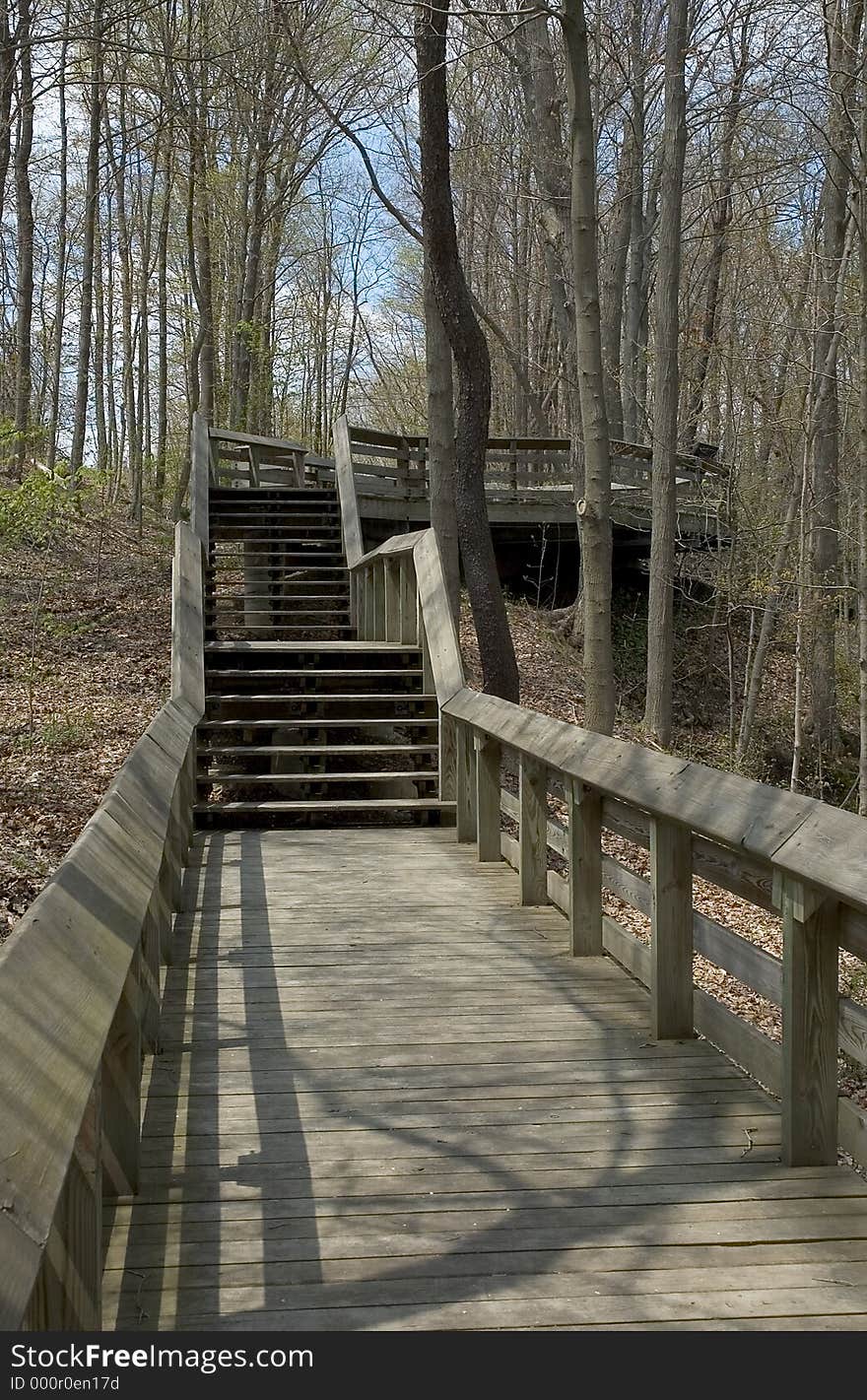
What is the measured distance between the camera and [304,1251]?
274cm

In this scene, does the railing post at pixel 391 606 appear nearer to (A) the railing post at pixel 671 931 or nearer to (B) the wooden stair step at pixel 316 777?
(B) the wooden stair step at pixel 316 777

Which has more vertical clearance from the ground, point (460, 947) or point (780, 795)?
point (780, 795)

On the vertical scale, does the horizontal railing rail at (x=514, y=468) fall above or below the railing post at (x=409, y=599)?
above

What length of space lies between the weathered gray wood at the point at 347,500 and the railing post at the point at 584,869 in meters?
7.25

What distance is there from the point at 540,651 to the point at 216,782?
921 centimetres

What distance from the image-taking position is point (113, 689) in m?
11.7

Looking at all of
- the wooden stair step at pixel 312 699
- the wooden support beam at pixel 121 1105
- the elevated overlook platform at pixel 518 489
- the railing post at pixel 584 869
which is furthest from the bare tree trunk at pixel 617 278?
the wooden support beam at pixel 121 1105

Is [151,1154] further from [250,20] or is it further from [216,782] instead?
[250,20]

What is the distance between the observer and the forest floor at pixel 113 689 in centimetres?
792

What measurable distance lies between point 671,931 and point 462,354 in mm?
8360

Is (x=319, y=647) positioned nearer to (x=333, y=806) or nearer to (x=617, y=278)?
(x=333, y=806)

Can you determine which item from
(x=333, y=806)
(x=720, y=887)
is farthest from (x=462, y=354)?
(x=720, y=887)

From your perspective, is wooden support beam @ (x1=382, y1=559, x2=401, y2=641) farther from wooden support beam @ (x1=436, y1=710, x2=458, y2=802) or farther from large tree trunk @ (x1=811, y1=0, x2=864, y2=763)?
large tree trunk @ (x1=811, y1=0, x2=864, y2=763)
